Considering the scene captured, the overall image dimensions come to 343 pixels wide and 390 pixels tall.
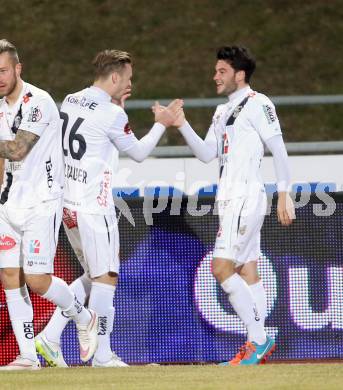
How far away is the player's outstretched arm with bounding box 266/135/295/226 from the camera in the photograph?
847 cm

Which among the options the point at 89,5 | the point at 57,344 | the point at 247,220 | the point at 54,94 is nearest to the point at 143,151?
the point at 247,220

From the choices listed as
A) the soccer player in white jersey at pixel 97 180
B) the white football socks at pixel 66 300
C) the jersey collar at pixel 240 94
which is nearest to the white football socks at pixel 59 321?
the soccer player in white jersey at pixel 97 180

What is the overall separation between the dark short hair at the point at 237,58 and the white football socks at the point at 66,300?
1.96 meters

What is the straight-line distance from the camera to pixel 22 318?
8.27 meters

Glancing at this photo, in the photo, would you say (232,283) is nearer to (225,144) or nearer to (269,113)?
(225,144)

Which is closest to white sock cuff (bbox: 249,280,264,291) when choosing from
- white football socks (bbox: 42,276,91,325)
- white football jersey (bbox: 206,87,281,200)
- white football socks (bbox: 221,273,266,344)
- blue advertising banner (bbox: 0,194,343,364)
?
white football socks (bbox: 221,273,266,344)

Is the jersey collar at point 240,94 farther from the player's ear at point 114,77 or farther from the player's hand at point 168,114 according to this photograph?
the player's ear at point 114,77

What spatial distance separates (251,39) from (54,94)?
3.70 metres

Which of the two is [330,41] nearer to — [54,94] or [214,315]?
[54,94]

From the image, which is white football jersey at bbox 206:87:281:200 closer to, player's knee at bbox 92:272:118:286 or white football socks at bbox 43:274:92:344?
player's knee at bbox 92:272:118:286

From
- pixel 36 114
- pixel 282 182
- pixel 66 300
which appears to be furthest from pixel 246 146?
pixel 66 300

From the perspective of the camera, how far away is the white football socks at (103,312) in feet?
28.1

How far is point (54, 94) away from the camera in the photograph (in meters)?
22.0

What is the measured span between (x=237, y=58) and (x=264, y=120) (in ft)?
1.72
